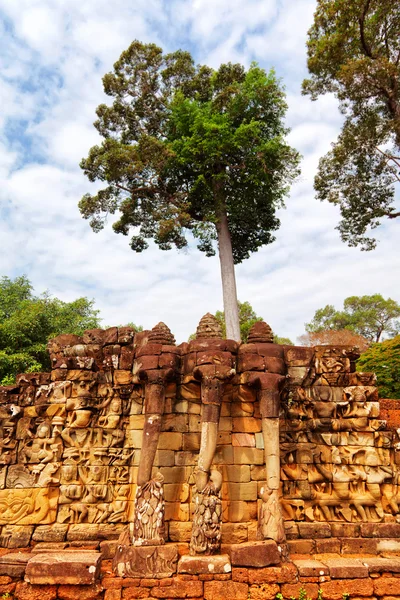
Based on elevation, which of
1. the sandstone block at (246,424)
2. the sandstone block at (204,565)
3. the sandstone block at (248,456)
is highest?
the sandstone block at (246,424)

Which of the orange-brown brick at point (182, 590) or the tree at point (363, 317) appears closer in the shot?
the orange-brown brick at point (182, 590)

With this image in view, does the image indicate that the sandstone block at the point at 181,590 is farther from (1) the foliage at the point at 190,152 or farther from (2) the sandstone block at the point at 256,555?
(1) the foliage at the point at 190,152

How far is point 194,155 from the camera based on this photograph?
1286 centimetres

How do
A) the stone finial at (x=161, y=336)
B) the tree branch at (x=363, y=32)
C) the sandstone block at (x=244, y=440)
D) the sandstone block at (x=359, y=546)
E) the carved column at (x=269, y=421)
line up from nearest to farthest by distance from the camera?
1. the carved column at (x=269, y=421)
2. the sandstone block at (x=359, y=546)
3. the sandstone block at (x=244, y=440)
4. the stone finial at (x=161, y=336)
5. the tree branch at (x=363, y=32)

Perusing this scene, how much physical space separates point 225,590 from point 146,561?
1.08 meters

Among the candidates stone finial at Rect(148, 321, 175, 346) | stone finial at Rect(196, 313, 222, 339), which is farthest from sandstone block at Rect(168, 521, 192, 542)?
stone finial at Rect(196, 313, 222, 339)

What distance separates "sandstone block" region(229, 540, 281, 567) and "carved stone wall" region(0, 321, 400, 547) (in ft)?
2.06

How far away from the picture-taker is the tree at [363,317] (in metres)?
31.2

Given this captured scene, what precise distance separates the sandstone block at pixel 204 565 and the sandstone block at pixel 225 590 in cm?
14

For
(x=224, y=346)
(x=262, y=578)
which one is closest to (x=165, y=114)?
(x=224, y=346)

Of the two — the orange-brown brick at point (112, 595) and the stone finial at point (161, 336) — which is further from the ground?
the stone finial at point (161, 336)

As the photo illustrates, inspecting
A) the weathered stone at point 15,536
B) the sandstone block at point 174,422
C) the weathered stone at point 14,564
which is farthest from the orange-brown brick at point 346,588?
the weathered stone at point 15,536

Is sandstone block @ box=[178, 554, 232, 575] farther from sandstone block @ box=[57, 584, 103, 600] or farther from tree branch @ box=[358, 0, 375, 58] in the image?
tree branch @ box=[358, 0, 375, 58]

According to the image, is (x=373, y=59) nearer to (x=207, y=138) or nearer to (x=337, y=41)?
(x=337, y=41)
